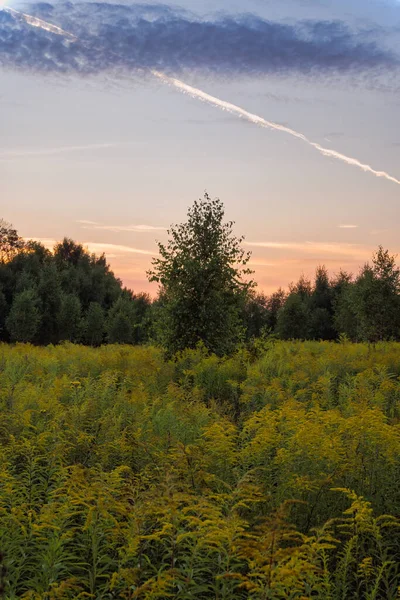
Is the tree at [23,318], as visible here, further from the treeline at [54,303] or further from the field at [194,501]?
the field at [194,501]

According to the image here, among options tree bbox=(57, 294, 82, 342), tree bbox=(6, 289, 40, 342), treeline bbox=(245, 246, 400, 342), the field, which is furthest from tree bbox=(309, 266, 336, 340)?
the field

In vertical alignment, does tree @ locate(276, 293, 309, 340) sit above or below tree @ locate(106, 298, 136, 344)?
above

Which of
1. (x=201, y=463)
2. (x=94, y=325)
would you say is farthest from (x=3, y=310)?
(x=201, y=463)

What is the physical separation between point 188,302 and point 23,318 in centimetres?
3794

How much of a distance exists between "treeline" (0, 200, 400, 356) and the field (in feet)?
19.2

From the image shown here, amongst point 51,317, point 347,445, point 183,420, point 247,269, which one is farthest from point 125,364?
point 51,317

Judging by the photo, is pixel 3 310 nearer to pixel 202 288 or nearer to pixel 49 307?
pixel 49 307

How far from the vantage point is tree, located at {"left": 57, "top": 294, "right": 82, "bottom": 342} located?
5788 centimetres

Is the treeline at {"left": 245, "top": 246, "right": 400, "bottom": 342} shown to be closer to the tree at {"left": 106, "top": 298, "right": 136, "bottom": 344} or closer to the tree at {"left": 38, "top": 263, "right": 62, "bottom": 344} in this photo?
the tree at {"left": 106, "top": 298, "right": 136, "bottom": 344}

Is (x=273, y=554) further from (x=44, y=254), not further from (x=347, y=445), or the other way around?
(x=44, y=254)

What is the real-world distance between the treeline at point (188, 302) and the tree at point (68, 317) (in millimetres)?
100

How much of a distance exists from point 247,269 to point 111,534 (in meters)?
14.4

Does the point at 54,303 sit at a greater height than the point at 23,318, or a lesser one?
greater

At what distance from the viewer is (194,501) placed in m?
5.94
